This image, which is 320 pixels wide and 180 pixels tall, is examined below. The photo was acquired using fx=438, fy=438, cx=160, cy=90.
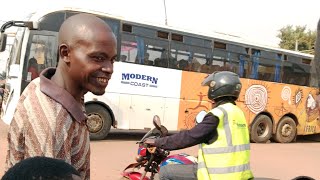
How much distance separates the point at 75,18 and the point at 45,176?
71 centimetres

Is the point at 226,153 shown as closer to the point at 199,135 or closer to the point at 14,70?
the point at 199,135

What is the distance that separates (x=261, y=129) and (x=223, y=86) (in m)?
11.2

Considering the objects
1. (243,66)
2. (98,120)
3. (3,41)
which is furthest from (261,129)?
(3,41)

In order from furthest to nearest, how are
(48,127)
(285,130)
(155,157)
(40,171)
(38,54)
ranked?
1. (285,130)
2. (38,54)
3. (155,157)
4. (48,127)
5. (40,171)

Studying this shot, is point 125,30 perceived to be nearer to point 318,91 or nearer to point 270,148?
point 270,148

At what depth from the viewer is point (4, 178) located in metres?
0.93

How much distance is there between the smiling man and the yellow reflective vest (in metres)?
1.52

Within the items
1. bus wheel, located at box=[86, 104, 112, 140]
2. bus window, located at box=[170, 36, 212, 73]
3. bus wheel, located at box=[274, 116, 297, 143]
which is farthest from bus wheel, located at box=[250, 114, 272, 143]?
bus wheel, located at box=[86, 104, 112, 140]

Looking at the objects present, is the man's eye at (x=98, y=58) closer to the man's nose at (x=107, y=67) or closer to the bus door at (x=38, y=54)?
the man's nose at (x=107, y=67)

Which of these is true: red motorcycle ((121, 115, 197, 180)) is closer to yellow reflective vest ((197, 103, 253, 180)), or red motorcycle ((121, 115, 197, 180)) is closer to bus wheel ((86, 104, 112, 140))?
yellow reflective vest ((197, 103, 253, 180))

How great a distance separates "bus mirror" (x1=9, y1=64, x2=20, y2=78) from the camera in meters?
10.2

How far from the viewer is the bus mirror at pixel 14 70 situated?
10174 millimetres

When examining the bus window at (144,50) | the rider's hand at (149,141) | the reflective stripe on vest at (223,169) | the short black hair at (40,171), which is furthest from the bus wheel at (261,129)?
the short black hair at (40,171)

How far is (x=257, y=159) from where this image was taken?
9.91 m
